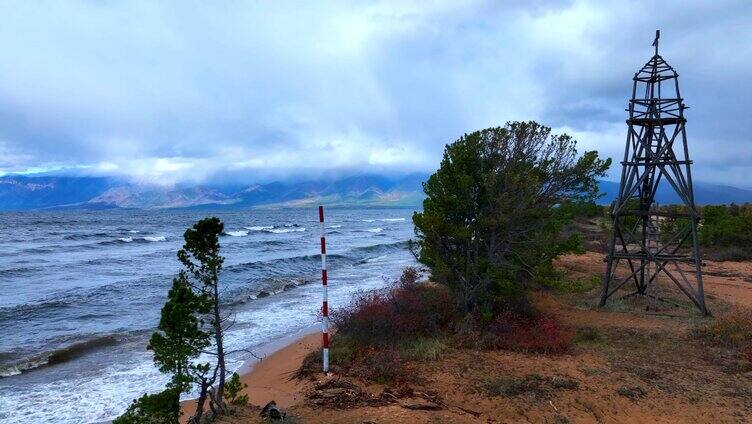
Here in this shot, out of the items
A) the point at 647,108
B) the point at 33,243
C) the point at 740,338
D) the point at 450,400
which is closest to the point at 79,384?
the point at 450,400

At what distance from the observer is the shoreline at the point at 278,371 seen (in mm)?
9848

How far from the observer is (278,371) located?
12.0 metres

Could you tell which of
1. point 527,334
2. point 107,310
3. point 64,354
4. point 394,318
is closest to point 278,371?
point 394,318

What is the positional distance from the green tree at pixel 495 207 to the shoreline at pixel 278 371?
4.30 meters

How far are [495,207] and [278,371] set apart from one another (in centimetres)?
664

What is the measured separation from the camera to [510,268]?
1263 cm

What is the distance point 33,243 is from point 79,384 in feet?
159

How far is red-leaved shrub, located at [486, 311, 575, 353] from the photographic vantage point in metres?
11.3

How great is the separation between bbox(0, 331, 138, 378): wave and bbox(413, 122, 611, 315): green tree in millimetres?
10303

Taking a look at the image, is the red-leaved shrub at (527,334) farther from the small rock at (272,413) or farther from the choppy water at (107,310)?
the choppy water at (107,310)

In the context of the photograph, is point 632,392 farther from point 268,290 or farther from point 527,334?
point 268,290

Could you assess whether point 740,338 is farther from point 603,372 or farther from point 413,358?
point 413,358

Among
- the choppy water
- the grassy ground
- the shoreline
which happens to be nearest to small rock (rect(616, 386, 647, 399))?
the grassy ground

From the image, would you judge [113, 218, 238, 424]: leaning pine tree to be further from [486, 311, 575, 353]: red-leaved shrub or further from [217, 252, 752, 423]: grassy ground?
[486, 311, 575, 353]: red-leaved shrub
